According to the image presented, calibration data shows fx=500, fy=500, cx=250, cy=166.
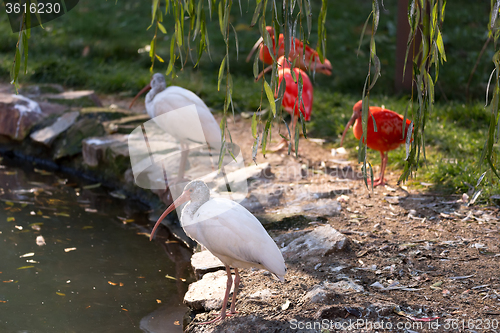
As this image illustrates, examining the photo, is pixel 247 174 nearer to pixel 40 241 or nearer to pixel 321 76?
pixel 40 241

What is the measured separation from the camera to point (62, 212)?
14.0 ft

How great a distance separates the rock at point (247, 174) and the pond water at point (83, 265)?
613 mm

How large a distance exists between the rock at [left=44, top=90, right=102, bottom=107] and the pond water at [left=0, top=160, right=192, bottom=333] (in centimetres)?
138

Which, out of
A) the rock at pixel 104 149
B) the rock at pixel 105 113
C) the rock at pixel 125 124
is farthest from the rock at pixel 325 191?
the rock at pixel 105 113

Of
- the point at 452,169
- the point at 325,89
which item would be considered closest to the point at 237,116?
the point at 325,89

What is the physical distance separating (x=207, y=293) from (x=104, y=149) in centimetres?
250

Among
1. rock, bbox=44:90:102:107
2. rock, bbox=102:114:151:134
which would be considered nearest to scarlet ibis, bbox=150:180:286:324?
rock, bbox=102:114:151:134

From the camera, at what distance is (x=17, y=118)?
5.48 meters

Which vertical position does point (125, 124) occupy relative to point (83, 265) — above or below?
above

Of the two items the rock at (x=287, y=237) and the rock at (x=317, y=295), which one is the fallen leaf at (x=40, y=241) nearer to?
the rock at (x=287, y=237)

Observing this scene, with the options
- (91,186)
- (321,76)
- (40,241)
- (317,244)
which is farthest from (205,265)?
(321,76)

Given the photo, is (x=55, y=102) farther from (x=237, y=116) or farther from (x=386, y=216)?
(x=386, y=216)

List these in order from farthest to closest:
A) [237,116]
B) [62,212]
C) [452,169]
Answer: [237,116] < [62,212] < [452,169]

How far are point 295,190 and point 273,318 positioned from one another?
5.46 feet
